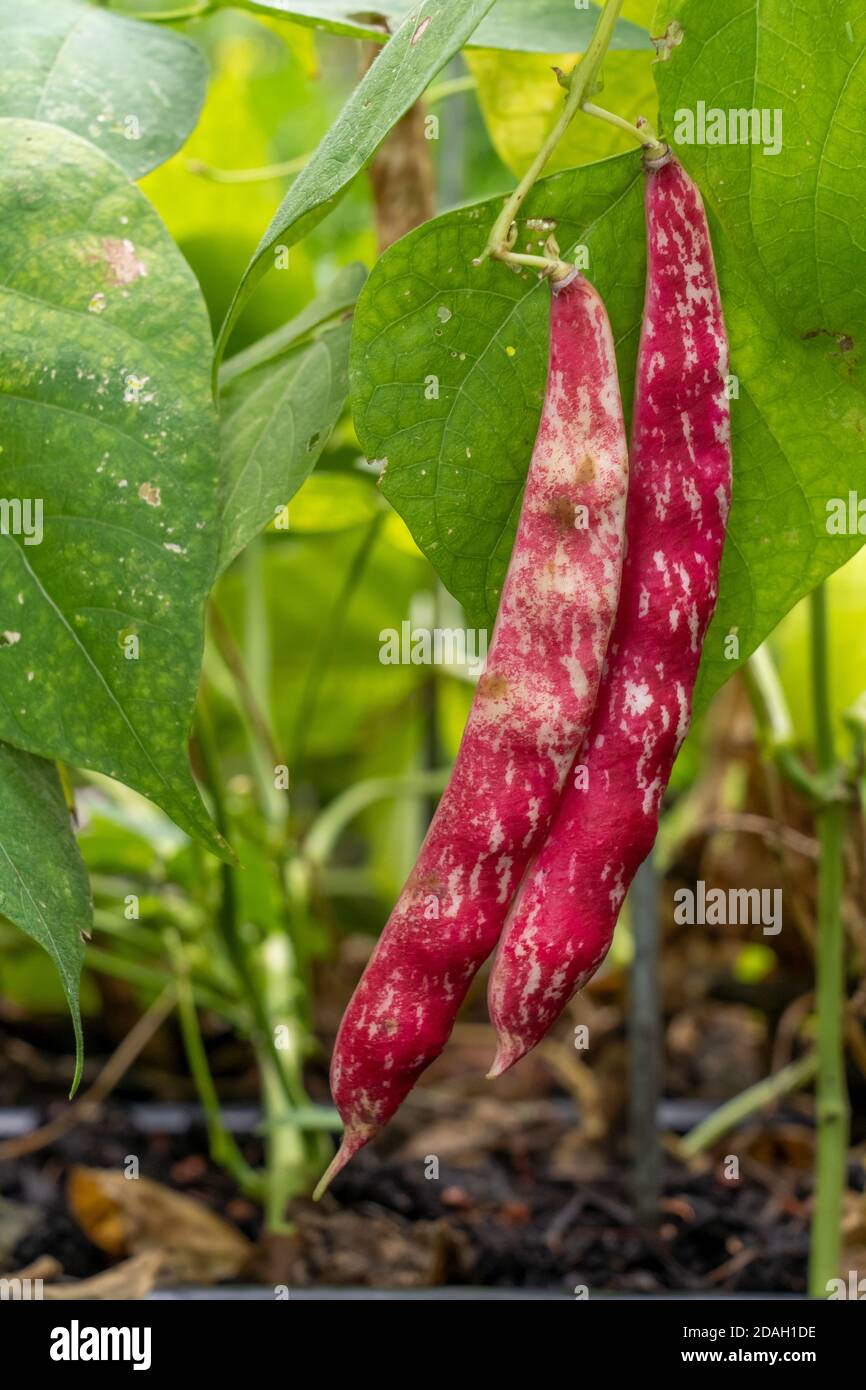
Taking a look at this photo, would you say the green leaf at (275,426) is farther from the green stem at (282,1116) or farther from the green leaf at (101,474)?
the green stem at (282,1116)

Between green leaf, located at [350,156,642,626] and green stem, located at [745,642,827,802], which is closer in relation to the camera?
green leaf, located at [350,156,642,626]

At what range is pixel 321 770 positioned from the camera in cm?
161

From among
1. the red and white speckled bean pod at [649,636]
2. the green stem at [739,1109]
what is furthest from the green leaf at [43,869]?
the green stem at [739,1109]

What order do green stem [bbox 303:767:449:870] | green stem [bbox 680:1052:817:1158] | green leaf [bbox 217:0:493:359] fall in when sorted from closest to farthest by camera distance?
green leaf [bbox 217:0:493:359] < green stem [bbox 680:1052:817:1158] < green stem [bbox 303:767:449:870]

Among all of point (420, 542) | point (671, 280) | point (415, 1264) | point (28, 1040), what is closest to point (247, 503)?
point (420, 542)

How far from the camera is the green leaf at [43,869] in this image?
459 millimetres

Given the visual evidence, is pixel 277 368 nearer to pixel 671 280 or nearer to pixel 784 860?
pixel 671 280

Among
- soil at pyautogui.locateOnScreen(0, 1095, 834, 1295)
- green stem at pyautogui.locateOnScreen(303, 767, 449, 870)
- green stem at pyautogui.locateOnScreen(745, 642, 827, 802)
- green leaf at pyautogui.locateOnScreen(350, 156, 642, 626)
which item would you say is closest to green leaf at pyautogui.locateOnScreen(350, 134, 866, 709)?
green leaf at pyautogui.locateOnScreen(350, 156, 642, 626)

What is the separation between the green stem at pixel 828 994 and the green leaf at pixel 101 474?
1.21 ft

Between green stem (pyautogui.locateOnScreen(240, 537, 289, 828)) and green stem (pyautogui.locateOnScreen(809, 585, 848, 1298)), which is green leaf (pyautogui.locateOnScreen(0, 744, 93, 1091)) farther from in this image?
green stem (pyautogui.locateOnScreen(240, 537, 289, 828))

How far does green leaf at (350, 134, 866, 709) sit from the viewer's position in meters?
0.48

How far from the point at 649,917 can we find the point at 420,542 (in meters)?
0.47

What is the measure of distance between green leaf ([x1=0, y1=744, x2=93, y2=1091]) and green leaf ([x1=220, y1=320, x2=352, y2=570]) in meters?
0.12

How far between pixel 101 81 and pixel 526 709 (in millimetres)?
365
